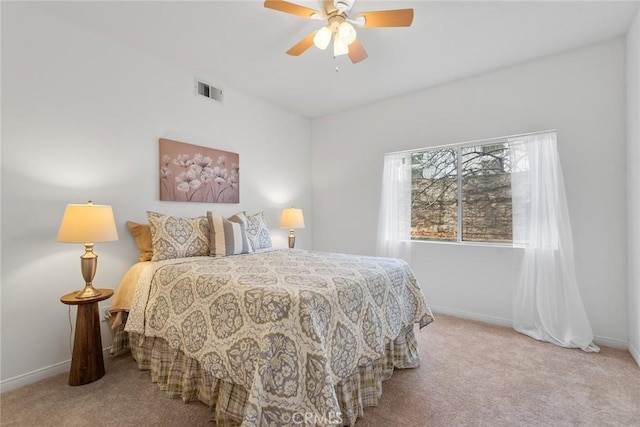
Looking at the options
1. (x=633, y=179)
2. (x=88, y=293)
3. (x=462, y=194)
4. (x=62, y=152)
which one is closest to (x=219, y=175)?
(x=62, y=152)

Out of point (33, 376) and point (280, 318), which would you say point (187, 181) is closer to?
point (33, 376)

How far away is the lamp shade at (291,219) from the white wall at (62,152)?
1132 mm

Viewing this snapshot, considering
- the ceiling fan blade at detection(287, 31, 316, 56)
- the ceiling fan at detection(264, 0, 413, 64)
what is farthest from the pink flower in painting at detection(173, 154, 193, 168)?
the ceiling fan at detection(264, 0, 413, 64)

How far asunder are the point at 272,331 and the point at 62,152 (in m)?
2.23

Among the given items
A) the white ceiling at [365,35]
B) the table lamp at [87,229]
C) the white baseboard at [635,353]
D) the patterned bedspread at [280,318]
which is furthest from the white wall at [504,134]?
the table lamp at [87,229]

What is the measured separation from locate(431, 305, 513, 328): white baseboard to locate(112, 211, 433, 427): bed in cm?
136

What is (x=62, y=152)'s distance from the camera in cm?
228

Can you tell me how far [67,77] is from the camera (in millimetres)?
2311

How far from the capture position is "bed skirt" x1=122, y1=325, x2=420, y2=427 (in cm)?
154

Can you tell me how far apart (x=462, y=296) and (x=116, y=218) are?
361 cm

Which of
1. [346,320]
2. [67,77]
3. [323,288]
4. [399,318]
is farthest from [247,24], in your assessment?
[399,318]

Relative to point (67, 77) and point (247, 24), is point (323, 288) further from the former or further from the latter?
point (67, 77)

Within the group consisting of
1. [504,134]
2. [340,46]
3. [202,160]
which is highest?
[340,46]

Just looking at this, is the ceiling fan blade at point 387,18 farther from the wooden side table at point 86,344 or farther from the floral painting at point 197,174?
the wooden side table at point 86,344
